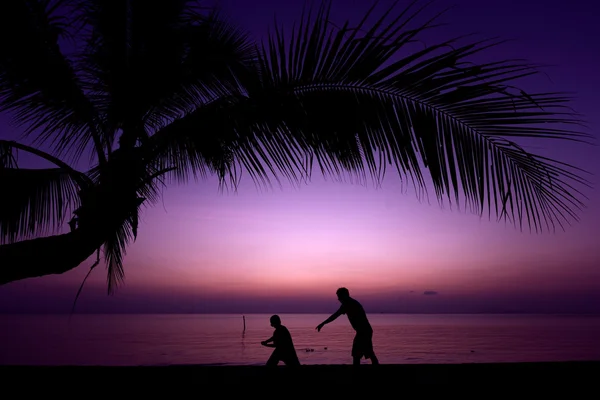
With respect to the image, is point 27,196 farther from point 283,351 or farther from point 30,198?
point 283,351

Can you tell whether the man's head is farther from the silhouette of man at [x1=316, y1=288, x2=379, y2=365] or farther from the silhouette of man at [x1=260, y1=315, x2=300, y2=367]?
the silhouette of man at [x1=260, y1=315, x2=300, y2=367]

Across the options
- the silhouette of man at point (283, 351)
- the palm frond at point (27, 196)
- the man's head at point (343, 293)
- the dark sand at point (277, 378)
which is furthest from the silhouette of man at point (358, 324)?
the palm frond at point (27, 196)

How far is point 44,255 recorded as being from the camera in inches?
105

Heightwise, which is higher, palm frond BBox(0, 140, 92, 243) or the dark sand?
palm frond BBox(0, 140, 92, 243)

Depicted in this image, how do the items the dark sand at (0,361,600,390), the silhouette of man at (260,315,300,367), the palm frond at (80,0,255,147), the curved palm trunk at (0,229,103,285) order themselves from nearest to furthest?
the curved palm trunk at (0,229,103,285) < the palm frond at (80,0,255,147) < the dark sand at (0,361,600,390) < the silhouette of man at (260,315,300,367)

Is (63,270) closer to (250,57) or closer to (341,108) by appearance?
(341,108)

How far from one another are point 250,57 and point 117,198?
5.67 ft

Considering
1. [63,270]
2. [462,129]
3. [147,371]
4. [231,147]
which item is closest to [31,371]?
[147,371]

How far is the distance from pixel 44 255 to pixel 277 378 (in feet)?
15.2

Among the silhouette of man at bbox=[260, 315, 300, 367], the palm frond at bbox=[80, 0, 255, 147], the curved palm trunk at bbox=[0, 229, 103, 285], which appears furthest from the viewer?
the silhouette of man at bbox=[260, 315, 300, 367]

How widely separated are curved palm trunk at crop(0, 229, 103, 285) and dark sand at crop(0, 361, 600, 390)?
319cm

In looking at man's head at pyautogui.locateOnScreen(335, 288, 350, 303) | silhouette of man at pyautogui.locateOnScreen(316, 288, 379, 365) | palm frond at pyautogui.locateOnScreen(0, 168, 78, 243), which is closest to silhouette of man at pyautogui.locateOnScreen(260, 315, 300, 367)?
silhouette of man at pyautogui.locateOnScreen(316, 288, 379, 365)

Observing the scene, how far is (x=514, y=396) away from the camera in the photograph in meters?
5.29

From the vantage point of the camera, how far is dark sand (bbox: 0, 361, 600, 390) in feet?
18.9
